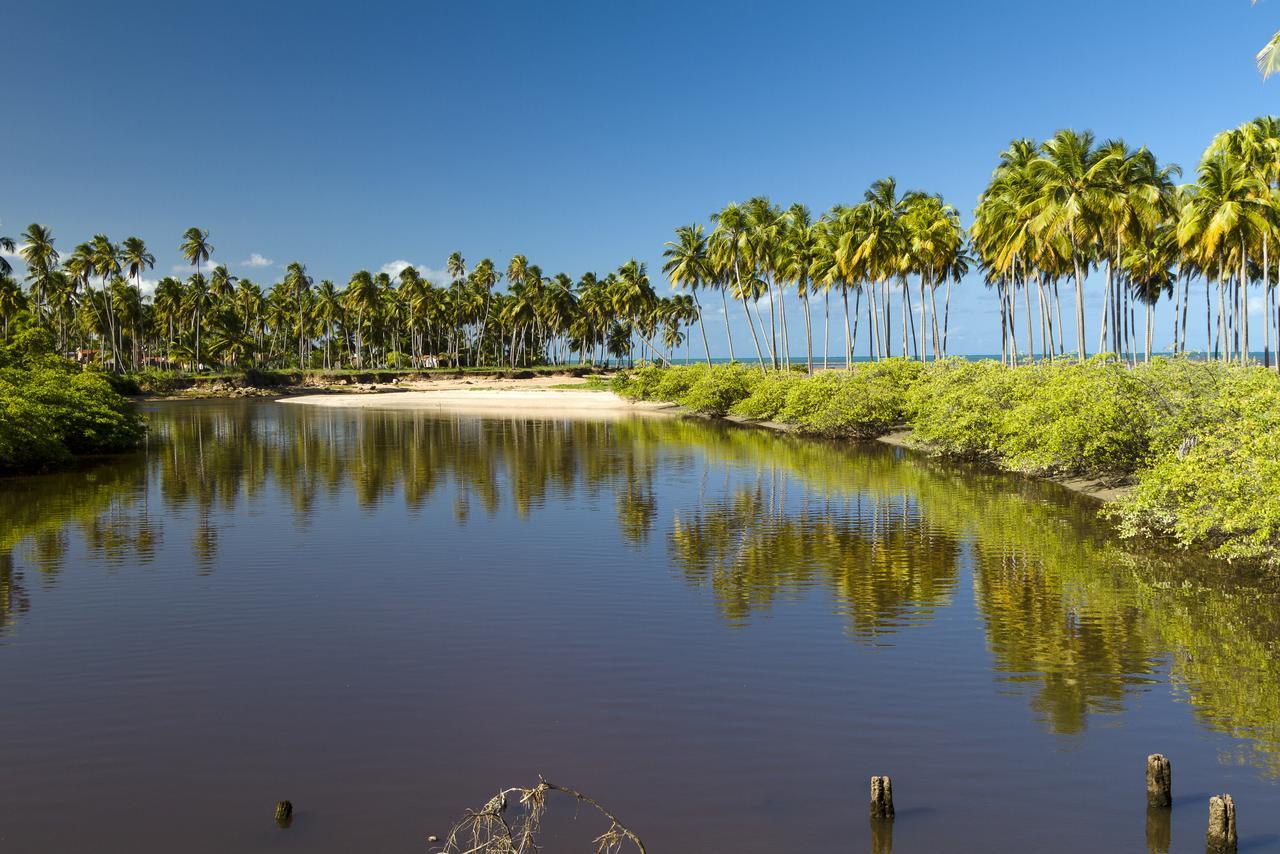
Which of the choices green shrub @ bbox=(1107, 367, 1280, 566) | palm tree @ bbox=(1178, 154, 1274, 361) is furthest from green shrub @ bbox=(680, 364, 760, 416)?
green shrub @ bbox=(1107, 367, 1280, 566)

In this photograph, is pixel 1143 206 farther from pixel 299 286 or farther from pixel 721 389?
pixel 299 286

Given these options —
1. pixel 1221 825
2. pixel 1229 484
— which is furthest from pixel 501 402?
pixel 1221 825

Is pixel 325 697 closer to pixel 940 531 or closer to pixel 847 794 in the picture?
pixel 847 794

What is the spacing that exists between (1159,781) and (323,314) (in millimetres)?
123062

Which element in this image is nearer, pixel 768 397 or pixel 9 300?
pixel 768 397

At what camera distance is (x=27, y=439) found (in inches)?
1294

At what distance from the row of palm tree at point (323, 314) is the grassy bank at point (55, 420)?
64.9 m

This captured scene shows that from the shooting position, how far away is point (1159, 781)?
8.66m

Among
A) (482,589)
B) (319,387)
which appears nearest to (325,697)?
(482,589)

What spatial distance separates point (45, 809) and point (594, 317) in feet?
408

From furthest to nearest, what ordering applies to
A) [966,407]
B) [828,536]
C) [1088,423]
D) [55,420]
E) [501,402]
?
1. [501,402]
2. [55,420]
3. [966,407]
4. [1088,423]
5. [828,536]

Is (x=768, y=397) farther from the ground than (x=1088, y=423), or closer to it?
farther from the ground

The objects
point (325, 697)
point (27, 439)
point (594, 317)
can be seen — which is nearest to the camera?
point (325, 697)

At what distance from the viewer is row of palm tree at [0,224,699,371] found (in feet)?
347
